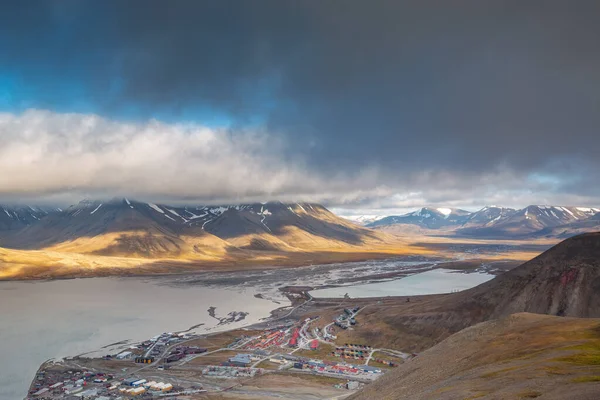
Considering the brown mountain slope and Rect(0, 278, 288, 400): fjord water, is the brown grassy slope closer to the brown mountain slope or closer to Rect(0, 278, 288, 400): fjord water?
the brown mountain slope

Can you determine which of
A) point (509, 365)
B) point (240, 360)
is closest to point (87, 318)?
point (240, 360)

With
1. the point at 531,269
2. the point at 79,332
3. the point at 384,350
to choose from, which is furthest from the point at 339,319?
the point at 79,332

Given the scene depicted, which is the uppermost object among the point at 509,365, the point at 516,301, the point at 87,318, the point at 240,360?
the point at 509,365

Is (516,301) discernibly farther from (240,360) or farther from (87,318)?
(87,318)

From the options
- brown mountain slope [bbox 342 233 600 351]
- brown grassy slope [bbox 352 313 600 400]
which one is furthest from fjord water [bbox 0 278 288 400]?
brown grassy slope [bbox 352 313 600 400]

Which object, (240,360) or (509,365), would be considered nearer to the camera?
(509,365)

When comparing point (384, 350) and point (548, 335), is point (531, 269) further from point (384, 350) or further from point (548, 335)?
point (548, 335)

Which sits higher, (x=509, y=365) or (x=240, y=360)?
(x=509, y=365)
